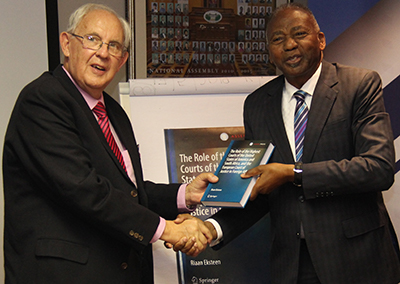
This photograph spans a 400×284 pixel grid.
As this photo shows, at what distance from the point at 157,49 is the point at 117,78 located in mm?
433

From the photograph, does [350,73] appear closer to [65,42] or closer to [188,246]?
→ [188,246]

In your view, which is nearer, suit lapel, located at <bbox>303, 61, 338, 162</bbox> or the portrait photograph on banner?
suit lapel, located at <bbox>303, 61, 338, 162</bbox>

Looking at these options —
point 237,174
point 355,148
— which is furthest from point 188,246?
point 355,148

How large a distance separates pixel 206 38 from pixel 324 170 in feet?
7.41

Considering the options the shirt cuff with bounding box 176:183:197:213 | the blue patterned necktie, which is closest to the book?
the blue patterned necktie

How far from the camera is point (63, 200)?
1684mm

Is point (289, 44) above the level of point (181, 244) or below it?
above

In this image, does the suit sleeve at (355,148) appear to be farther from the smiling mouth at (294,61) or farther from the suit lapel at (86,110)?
the suit lapel at (86,110)

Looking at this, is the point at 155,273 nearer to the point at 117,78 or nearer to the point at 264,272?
the point at 264,272

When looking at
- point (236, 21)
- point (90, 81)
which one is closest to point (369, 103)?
point (90, 81)

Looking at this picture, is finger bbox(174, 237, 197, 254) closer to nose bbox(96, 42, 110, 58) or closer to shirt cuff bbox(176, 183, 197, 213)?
shirt cuff bbox(176, 183, 197, 213)

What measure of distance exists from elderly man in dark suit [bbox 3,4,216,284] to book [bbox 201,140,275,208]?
284 mm

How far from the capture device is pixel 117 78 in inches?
146

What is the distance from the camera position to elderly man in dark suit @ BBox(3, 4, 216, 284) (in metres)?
1.68
